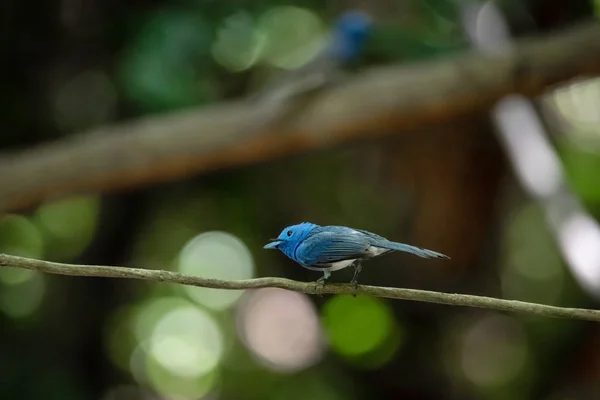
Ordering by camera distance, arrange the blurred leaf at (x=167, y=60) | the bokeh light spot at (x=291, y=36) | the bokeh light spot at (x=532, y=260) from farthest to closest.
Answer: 1. the bokeh light spot at (x=291, y=36)
2. the bokeh light spot at (x=532, y=260)
3. the blurred leaf at (x=167, y=60)

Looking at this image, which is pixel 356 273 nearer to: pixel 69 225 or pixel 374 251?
pixel 374 251

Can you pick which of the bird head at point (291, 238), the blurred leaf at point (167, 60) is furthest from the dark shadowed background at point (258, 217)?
the bird head at point (291, 238)

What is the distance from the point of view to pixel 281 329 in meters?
2.71

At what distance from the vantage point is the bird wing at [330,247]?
2.65 feet

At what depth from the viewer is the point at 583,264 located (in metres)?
1.82

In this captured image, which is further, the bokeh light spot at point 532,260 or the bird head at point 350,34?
the bokeh light spot at point 532,260

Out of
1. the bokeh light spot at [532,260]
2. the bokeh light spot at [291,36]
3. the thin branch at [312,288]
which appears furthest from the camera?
the bokeh light spot at [291,36]

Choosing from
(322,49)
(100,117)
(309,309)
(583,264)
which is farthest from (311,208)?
(583,264)

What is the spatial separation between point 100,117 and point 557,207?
2.56 meters

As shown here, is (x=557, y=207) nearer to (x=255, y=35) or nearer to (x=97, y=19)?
(x=255, y=35)

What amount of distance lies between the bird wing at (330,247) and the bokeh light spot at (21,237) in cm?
284

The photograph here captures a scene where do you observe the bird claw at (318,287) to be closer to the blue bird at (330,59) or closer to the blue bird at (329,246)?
the blue bird at (329,246)

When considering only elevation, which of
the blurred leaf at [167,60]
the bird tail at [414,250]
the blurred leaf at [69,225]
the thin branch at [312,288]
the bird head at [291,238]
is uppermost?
the blurred leaf at [167,60]

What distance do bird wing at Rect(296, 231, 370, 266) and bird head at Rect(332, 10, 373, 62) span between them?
2.76m
